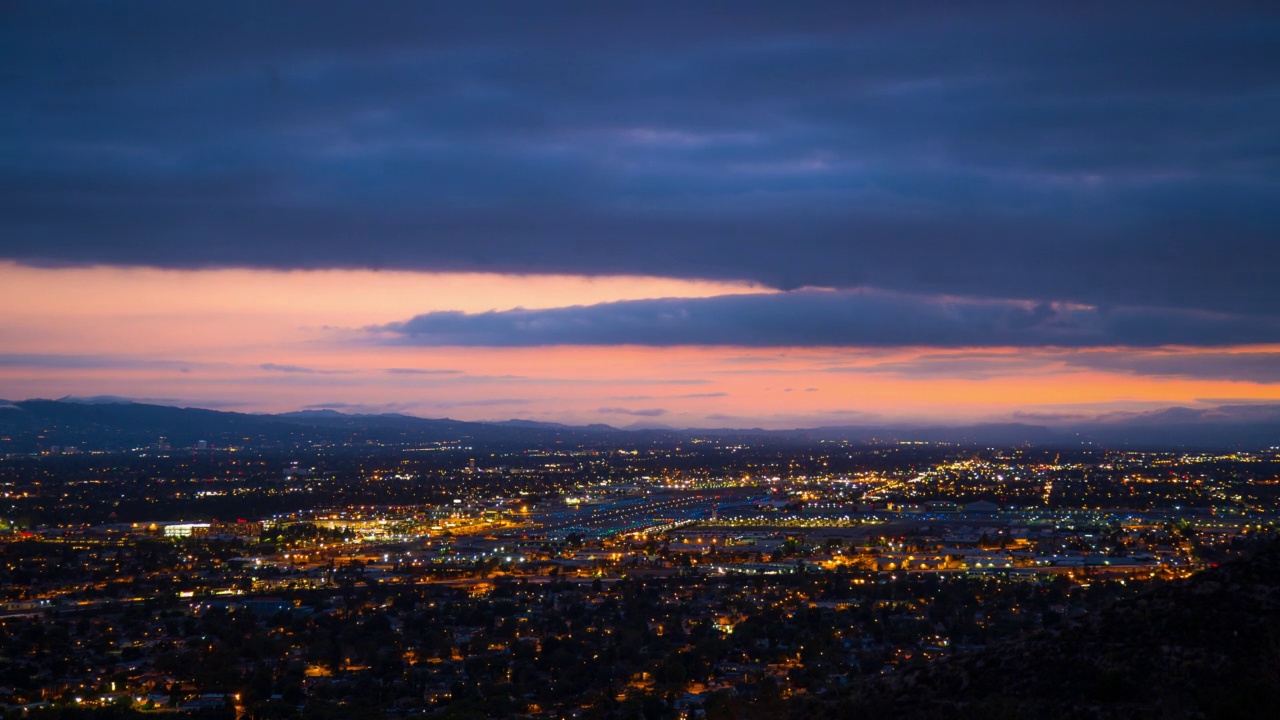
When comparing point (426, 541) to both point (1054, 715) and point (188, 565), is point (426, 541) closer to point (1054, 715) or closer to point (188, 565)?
point (188, 565)

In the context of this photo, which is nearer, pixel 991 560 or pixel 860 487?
pixel 991 560

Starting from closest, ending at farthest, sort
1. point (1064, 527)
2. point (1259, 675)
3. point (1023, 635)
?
point (1259, 675), point (1023, 635), point (1064, 527)

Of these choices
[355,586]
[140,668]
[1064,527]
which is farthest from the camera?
[1064,527]

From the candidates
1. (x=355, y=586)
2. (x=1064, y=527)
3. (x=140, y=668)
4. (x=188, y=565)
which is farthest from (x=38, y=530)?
(x=1064, y=527)

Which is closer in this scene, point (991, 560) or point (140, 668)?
point (140, 668)

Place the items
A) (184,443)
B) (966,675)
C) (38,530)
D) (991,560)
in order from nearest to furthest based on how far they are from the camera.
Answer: (966,675), (991,560), (38,530), (184,443)

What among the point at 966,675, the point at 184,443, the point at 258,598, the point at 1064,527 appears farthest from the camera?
the point at 184,443

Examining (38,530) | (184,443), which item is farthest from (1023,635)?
(184,443)

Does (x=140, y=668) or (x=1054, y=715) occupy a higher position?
(x=1054, y=715)

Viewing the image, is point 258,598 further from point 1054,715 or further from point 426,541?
point 1054,715
